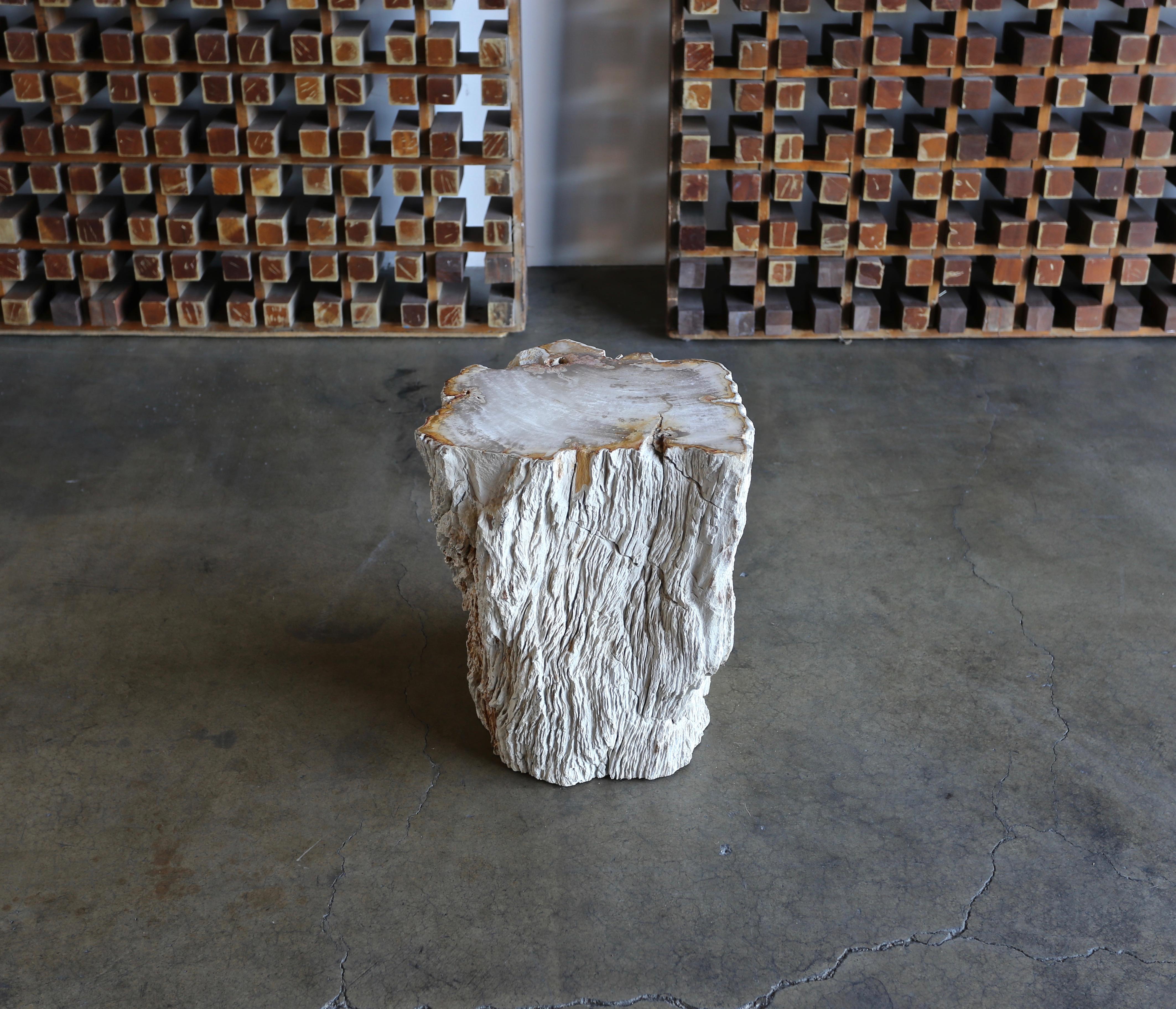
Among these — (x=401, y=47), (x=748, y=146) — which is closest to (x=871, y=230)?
(x=748, y=146)

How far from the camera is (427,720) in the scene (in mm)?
2896

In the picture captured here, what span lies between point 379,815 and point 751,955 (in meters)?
0.86

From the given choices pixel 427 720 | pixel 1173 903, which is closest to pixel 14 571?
pixel 427 720

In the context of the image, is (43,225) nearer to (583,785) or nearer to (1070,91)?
(583,785)

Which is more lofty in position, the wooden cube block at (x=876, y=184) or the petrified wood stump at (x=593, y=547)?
the wooden cube block at (x=876, y=184)

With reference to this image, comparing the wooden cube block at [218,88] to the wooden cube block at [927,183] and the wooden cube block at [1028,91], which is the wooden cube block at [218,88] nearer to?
the wooden cube block at [927,183]

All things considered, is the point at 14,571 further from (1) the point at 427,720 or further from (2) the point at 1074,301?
(2) the point at 1074,301

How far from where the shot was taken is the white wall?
16.5 ft

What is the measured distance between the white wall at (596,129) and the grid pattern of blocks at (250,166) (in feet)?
0.95

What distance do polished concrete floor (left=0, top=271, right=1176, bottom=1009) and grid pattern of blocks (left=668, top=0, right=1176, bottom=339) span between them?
2.03ft

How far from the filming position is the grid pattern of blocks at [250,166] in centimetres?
443

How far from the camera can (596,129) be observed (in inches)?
205

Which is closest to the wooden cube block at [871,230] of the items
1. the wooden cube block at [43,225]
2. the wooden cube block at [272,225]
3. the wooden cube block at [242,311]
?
the wooden cube block at [272,225]

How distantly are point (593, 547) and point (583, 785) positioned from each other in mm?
605
